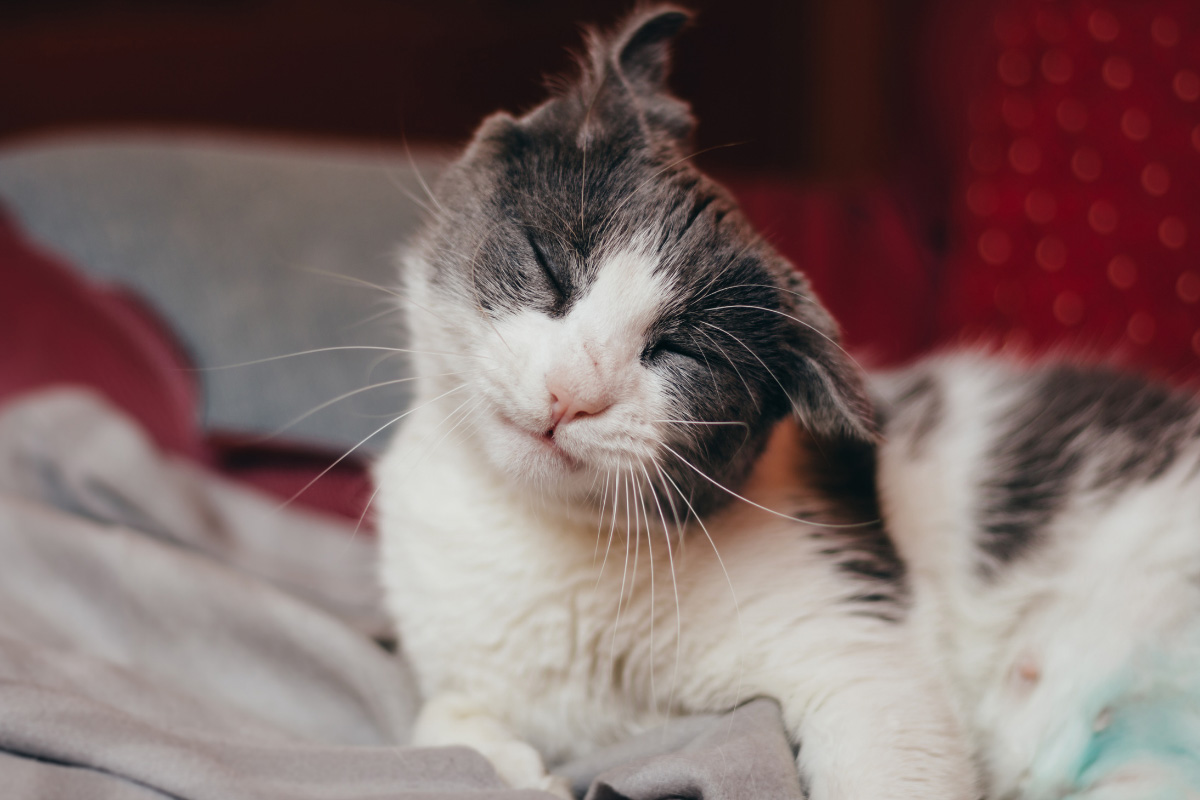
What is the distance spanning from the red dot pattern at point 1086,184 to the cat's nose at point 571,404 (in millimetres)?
1091

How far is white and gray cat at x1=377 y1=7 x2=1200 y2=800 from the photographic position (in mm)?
768

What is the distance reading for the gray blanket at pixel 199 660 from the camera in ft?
2.47

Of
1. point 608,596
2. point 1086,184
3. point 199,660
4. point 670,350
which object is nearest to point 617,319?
point 670,350

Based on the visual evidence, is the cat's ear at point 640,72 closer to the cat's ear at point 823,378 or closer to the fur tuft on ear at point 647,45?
the fur tuft on ear at point 647,45

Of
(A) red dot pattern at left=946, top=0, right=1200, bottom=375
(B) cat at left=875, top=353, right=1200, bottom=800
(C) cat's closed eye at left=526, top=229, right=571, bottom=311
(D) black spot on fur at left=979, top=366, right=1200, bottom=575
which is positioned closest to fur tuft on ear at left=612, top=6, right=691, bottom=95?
(C) cat's closed eye at left=526, top=229, right=571, bottom=311

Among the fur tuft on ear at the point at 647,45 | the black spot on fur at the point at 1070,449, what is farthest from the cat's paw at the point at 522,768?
the fur tuft on ear at the point at 647,45

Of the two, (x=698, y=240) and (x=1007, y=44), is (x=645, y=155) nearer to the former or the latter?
(x=698, y=240)

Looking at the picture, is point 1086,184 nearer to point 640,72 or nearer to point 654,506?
point 640,72

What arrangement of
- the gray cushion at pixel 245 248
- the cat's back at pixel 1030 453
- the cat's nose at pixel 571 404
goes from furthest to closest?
1. the gray cushion at pixel 245 248
2. the cat's back at pixel 1030 453
3. the cat's nose at pixel 571 404

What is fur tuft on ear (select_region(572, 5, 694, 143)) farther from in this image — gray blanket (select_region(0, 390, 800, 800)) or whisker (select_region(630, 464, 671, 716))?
gray blanket (select_region(0, 390, 800, 800))

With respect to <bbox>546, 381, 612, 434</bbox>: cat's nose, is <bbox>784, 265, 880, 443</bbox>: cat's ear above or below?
below

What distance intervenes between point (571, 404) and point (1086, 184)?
50.3 inches

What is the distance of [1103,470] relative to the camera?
1033 mm

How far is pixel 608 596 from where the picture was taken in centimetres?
88
